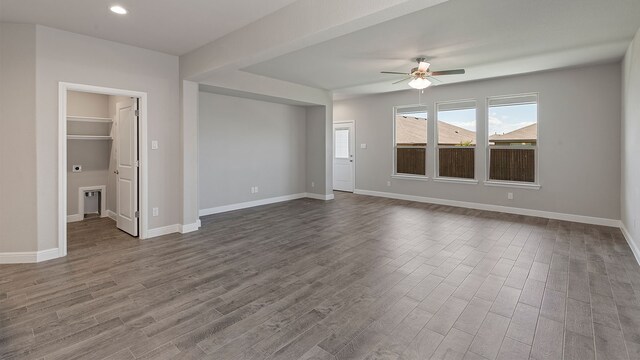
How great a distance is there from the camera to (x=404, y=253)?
3904 mm

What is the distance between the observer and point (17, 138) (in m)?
3.57

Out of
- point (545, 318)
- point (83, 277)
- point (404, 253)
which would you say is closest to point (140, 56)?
point (83, 277)

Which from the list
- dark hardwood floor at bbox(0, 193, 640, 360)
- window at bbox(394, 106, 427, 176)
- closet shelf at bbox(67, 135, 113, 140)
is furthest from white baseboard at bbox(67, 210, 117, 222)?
window at bbox(394, 106, 427, 176)

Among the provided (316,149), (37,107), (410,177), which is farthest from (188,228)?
(410,177)

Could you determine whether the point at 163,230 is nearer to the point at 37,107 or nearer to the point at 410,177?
the point at 37,107

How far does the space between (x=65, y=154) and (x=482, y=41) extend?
544cm

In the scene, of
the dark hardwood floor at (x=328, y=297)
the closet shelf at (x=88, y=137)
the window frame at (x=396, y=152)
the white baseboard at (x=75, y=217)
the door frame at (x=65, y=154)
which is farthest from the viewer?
the window frame at (x=396, y=152)

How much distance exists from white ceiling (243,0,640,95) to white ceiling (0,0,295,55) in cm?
124

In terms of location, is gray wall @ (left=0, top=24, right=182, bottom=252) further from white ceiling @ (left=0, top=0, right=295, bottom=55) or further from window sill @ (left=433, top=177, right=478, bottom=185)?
window sill @ (left=433, top=177, right=478, bottom=185)

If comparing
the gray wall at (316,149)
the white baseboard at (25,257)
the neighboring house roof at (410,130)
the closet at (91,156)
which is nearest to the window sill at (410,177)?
the neighboring house roof at (410,130)

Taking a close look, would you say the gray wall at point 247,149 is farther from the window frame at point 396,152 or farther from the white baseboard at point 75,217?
the window frame at point 396,152

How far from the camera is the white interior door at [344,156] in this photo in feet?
29.7

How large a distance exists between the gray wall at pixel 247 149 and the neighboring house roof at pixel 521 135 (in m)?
4.50

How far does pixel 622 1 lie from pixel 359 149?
20.2 ft
